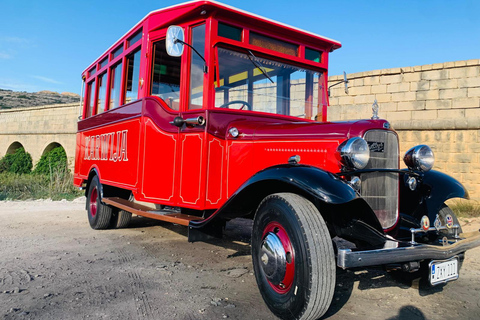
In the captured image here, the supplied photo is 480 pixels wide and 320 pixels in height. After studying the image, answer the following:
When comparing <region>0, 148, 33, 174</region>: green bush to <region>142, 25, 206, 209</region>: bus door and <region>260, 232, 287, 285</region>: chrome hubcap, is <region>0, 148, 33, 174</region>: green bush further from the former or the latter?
<region>260, 232, 287, 285</region>: chrome hubcap

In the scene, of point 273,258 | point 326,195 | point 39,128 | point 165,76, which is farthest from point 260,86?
point 39,128

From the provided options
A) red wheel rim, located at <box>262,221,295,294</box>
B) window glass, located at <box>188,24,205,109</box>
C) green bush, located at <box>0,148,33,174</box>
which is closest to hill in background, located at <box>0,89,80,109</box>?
green bush, located at <box>0,148,33,174</box>

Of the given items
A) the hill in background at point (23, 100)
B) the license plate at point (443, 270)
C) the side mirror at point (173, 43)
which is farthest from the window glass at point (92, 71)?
the hill in background at point (23, 100)

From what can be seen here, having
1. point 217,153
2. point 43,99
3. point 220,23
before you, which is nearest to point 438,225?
point 217,153

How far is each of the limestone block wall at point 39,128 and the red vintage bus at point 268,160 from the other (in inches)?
574

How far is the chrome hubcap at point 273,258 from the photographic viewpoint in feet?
8.12

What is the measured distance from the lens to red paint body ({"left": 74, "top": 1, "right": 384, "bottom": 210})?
3.17 metres

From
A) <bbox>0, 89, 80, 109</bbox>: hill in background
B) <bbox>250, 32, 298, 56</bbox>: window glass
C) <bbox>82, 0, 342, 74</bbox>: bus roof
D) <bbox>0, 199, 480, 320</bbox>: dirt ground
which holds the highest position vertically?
<bbox>0, 89, 80, 109</bbox>: hill in background

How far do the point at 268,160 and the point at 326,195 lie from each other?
107 centimetres

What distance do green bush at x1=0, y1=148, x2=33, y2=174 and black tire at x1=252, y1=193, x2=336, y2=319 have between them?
2293 cm

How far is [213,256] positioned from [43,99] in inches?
2038

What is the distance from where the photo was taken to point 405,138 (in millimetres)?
8945

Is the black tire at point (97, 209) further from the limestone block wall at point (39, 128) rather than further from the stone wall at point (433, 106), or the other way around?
the limestone block wall at point (39, 128)

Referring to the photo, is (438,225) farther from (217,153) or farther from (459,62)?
(459,62)
